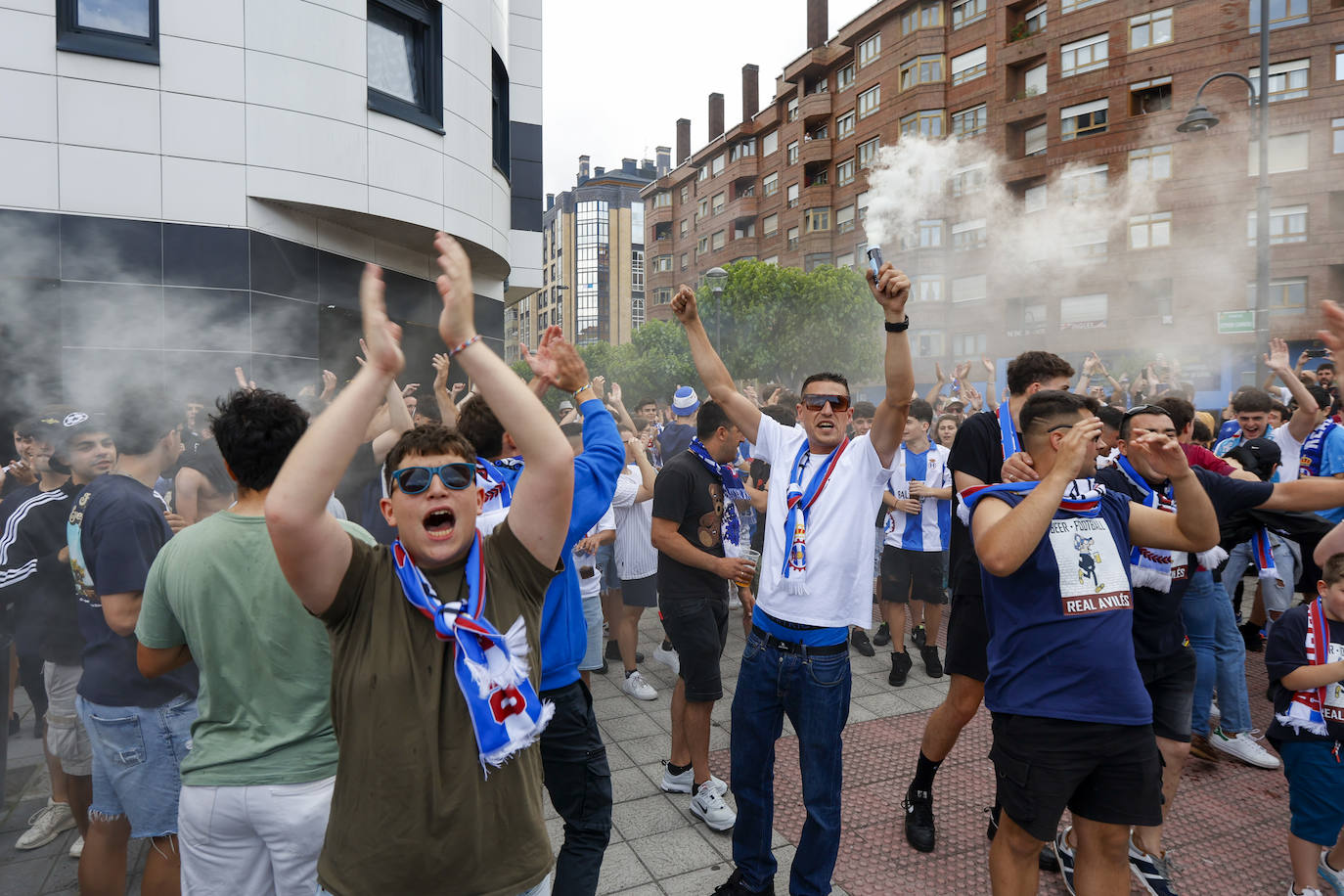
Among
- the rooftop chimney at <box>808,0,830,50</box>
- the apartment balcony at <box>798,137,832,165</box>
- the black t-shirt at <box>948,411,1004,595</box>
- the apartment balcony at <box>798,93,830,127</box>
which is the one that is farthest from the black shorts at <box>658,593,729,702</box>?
the rooftop chimney at <box>808,0,830,50</box>

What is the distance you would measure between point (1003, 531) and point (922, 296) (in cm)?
3775

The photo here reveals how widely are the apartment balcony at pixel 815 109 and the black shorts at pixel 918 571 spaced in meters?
40.9

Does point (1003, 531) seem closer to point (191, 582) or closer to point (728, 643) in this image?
point (191, 582)

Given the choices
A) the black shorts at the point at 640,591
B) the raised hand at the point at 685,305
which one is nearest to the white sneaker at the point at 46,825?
the black shorts at the point at 640,591

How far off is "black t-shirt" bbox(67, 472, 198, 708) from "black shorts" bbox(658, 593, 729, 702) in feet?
7.04

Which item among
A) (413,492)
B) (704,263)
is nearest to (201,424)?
(413,492)

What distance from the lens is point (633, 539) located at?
19.7ft

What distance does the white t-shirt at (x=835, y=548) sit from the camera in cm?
307

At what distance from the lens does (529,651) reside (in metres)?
1.95

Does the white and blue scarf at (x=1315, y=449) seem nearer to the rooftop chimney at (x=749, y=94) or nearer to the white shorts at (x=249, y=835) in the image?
the white shorts at (x=249, y=835)

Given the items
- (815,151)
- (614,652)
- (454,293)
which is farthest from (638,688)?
(815,151)

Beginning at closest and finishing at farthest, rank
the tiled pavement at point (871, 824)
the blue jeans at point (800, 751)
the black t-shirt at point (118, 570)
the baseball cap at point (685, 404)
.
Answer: the black t-shirt at point (118, 570) → the blue jeans at point (800, 751) → the tiled pavement at point (871, 824) → the baseball cap at point (685, 404)

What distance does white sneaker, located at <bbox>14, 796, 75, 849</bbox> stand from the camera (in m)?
3.69

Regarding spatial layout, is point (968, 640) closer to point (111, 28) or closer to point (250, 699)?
point (250, 699)
